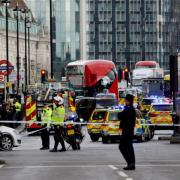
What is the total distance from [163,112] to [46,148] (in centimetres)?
1381

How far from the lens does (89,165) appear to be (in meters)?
24.6

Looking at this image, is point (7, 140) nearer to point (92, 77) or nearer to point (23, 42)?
point (92, 77)

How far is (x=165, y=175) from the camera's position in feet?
68.9

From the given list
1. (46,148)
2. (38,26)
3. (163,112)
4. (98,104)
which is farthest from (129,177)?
(38,26)

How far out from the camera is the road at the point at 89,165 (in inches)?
Answer: 826

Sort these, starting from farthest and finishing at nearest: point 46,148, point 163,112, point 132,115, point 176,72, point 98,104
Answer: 1. point 98,104
2. point 163,112
3. point 176,72
4. point 46,148
5. point 132,115

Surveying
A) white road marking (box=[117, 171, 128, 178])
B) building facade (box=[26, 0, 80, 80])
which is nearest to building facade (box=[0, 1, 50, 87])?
building facade (box=[26, 0, 80, 80])

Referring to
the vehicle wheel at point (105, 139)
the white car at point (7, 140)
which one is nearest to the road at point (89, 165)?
the white car at point (7, 140)

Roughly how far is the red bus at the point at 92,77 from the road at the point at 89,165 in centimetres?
3833

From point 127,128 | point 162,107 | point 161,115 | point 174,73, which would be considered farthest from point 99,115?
point 127,128

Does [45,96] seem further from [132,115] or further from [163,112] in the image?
[132,115]

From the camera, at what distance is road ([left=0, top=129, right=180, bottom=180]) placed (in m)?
21.0

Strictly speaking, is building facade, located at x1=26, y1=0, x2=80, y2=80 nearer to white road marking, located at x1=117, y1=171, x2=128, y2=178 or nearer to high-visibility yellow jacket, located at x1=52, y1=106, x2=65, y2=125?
high-visibility yellow jacket, located at x1=52, y1=106, x2=65, y2=125

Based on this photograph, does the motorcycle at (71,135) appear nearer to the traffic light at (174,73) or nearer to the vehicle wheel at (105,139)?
the traffic light at (174,73)
